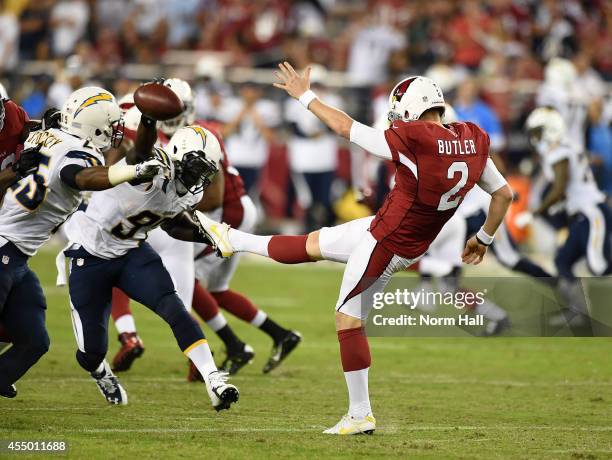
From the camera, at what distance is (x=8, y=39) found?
16109mm

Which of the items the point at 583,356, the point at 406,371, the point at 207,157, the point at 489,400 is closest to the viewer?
Answer: the point at 207,157

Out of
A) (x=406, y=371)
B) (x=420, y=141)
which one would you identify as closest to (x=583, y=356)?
(x=406, y=371)

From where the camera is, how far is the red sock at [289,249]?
6.42 metres

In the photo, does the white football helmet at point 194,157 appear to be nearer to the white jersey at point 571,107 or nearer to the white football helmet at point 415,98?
the white football helmet at point 415,98

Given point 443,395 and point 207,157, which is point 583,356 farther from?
point 207,157

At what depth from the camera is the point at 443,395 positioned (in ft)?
24.3

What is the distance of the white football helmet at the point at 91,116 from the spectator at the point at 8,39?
10.1 m

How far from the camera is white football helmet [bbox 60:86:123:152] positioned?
20.4 feet

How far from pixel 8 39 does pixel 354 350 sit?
37.4 ft

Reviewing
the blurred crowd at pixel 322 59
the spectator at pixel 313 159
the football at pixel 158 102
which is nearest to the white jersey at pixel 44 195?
the football at pixel 158 102

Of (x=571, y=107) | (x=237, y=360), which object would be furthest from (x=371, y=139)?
(x=571, y=107)

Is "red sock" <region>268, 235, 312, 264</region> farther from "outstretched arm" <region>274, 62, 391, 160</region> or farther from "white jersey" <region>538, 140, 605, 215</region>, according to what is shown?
"white jersey" <region>538, 140, 605, 215</region>

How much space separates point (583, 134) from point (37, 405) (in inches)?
412

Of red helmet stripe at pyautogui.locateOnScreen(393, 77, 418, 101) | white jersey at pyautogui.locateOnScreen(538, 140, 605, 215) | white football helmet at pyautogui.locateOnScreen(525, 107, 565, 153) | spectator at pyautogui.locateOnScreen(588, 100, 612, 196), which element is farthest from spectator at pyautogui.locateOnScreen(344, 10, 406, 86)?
red helmet stripe at pyautogui.locateOnScreen(393, 77, 418, 101)
